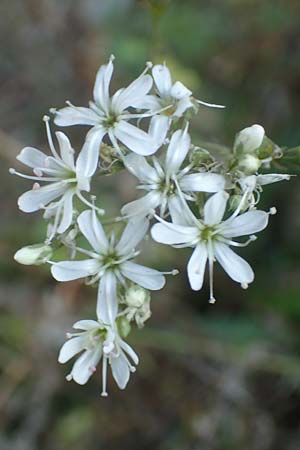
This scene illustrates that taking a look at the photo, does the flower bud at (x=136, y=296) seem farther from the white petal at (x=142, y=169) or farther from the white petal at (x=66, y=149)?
the white petal at (x=66, y=149)

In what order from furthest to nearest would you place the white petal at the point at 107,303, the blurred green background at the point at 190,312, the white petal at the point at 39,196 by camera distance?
1. the blurred green background at the point at 190,312
2. the white petal at the point at 39,196
3. the white petal at the point at 107,303

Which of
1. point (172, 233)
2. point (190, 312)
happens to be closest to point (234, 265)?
point (172, 233)

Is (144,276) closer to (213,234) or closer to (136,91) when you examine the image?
(213,234)

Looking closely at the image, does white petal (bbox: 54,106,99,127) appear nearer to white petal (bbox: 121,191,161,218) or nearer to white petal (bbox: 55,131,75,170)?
white petal (bbox: 55,131,75,170)

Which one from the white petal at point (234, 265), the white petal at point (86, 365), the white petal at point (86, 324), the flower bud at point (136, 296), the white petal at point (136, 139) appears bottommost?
the white petal at point (86, 365)

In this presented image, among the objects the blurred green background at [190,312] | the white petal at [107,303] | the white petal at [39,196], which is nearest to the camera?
the white petal at [107,303]

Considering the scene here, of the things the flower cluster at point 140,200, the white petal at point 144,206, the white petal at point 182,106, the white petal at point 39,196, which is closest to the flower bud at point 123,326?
the flower cluster at point 140,200
